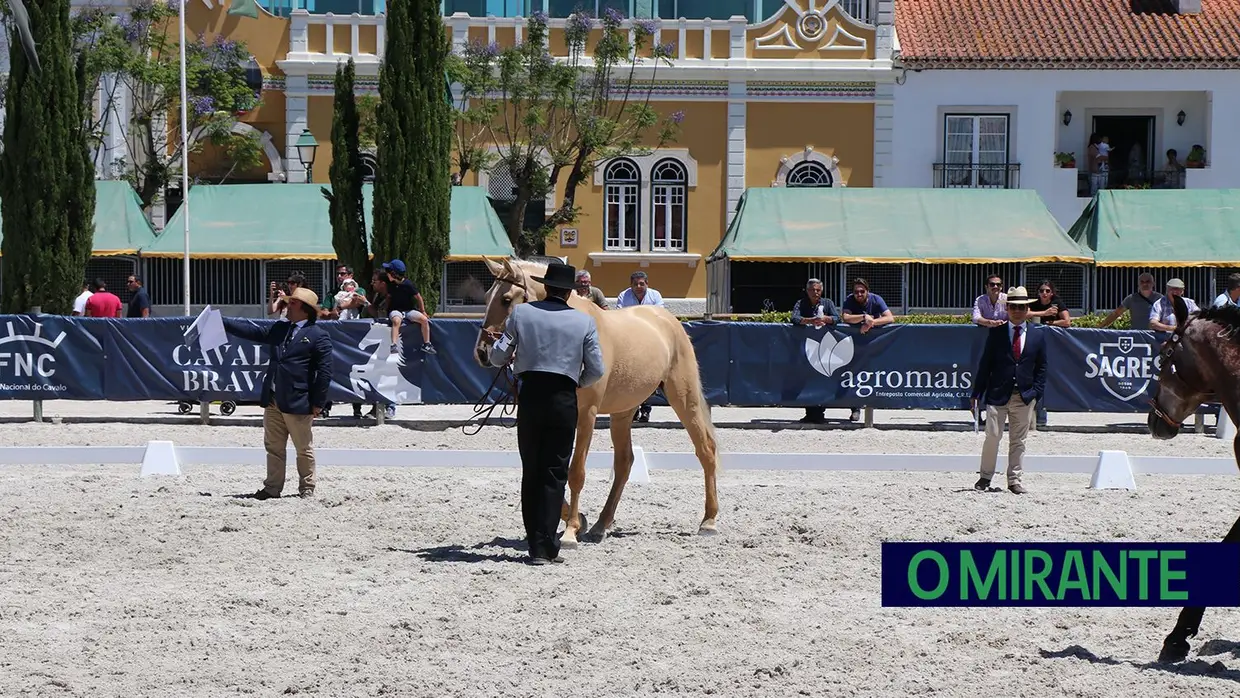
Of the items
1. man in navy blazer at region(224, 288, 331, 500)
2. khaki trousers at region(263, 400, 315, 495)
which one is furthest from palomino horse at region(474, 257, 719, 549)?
khaki trousers at region(263, 400, 315, 495)

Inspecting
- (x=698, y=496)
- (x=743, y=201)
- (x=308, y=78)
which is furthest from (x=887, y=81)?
(x=698, y=496)

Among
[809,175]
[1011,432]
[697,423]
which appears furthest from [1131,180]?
[697,423]

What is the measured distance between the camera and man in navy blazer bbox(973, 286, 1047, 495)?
1257cm

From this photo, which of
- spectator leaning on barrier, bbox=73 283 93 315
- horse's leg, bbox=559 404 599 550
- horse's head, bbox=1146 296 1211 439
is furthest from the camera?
spectator leaning on barrier, bbox=73 283 93 315

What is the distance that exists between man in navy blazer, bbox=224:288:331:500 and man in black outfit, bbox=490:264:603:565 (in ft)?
9.51

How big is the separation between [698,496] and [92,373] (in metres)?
8.69

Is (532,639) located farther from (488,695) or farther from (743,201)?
(743,201)

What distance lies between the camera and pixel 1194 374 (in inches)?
281

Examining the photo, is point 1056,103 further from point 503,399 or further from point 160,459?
point 160,459

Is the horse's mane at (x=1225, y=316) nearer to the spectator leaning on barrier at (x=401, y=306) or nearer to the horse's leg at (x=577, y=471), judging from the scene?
the horse's leg at (x=577, y=471)

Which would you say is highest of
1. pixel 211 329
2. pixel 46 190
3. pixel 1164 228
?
pixel 46 190

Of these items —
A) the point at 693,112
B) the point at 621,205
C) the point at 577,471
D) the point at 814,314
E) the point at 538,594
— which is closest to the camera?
the point at 538,594

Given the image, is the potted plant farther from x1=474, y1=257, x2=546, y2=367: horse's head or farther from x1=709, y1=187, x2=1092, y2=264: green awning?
x1=474, y1=257, x2=546, y2=367: horse's head

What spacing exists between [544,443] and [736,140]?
25.5 m
